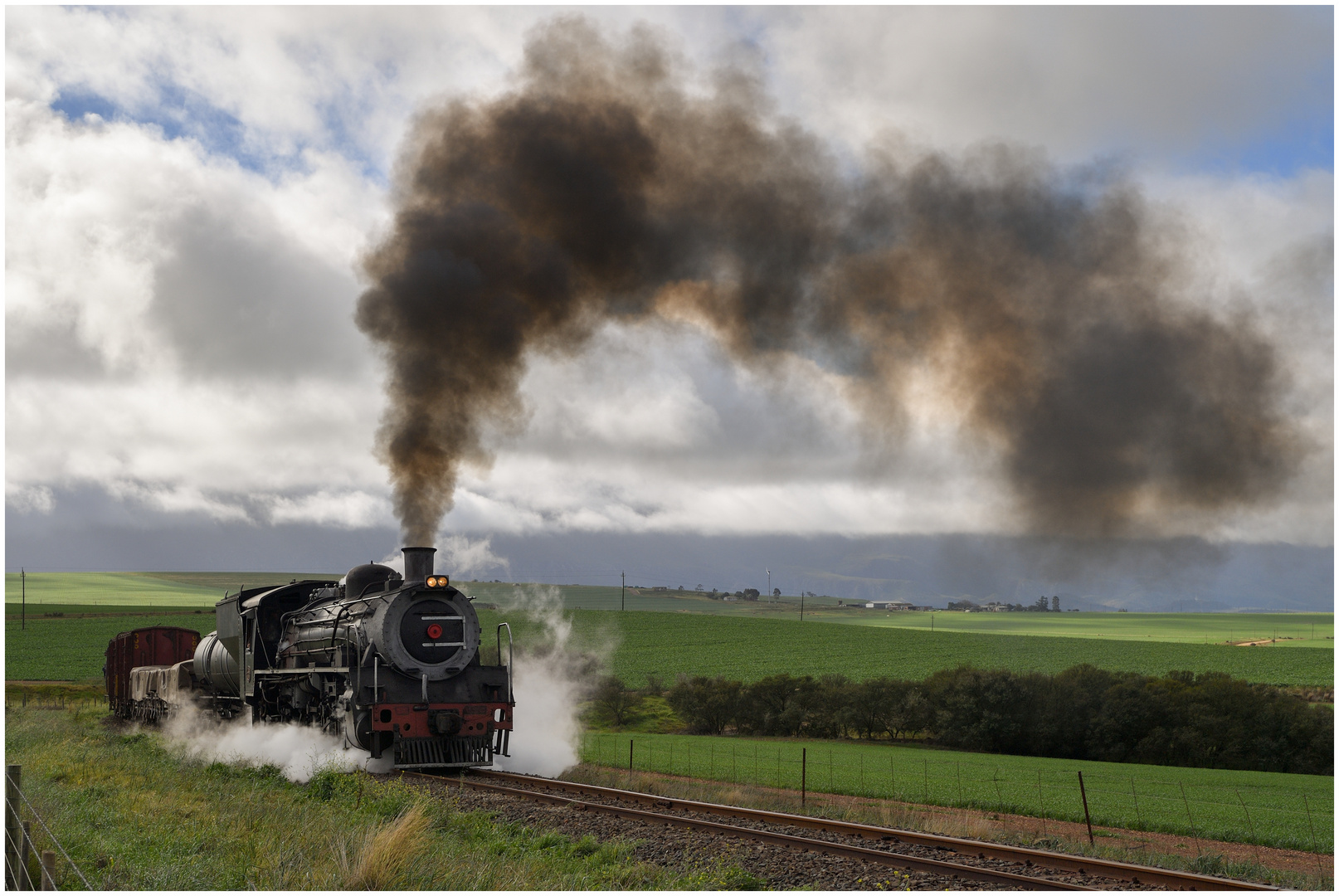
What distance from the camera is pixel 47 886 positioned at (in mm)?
7457

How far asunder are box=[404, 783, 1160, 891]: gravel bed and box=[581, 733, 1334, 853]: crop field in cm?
520

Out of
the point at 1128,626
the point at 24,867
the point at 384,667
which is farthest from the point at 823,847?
the point at 1128,626

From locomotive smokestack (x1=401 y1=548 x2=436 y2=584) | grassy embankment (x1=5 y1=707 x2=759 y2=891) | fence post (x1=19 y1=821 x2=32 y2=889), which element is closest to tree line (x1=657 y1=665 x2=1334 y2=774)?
locomotive smokestack (x1=401 y1=548 x2=436 y2=584)

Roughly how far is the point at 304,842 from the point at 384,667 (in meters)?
6.63

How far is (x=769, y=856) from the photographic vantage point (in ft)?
33.9

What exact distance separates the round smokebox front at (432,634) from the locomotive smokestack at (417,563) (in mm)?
553

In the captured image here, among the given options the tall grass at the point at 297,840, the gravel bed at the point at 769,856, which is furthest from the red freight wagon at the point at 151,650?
the gravel bed at the point at 769,856

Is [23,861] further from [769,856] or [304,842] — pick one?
[769,856]

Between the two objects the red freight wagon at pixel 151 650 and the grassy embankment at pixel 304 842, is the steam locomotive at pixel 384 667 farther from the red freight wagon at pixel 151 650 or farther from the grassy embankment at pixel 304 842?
the red freight wagon at pixel 151 650

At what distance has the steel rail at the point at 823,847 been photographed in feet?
30.9

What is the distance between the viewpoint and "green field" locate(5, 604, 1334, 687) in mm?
56719

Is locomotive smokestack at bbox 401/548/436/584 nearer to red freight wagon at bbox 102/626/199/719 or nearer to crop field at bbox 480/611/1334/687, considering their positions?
red freight wagon at bbox 102/626/199/719

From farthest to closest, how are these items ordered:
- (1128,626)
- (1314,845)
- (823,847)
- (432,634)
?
(1128,626)
(432,634)
(1314,845)
(823,847)

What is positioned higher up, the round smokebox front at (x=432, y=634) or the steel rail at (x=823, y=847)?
the round smokebox front at (x=432, y=634)
